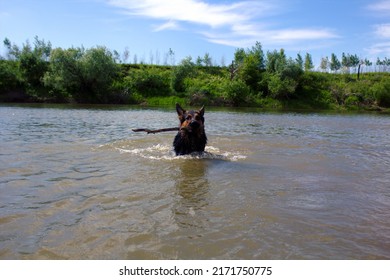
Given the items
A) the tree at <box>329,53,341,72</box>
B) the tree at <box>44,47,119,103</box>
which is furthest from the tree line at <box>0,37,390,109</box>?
the tree at <box>329,53,341,72</box>

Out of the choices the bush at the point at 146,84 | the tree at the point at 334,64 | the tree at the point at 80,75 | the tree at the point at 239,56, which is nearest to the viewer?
the tree at the point at 80,75

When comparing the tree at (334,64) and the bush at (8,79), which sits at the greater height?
the tree at (334,64)

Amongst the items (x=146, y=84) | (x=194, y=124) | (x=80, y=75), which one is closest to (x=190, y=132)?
(x=194, y=124)

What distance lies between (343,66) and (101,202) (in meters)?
138

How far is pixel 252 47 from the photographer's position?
102 m

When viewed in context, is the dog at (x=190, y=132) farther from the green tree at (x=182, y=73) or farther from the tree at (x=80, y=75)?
the green tree at (x=182, y=73)

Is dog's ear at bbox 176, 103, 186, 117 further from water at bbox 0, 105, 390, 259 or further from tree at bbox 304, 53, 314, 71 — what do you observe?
tree at bbox 304, 53, 314, 71

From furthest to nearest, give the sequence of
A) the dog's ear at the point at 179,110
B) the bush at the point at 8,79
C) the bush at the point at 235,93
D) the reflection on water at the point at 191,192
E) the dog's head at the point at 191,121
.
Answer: the bush at the point at 235,93, the bush at the point at 8,79, the dog's ear at the point at 179,110, the dog's head at the point at 191,121, the reflection on water at the point at 191,192

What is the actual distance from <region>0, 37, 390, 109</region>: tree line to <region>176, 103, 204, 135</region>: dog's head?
206 ft

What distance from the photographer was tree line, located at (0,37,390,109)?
73562mm

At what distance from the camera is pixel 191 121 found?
11750 mm

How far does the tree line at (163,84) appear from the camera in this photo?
73562 millimetres

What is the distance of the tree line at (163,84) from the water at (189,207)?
64374 mm

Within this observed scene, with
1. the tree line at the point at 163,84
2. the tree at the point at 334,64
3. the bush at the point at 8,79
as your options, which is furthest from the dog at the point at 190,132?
the tree at the point at 334,64
